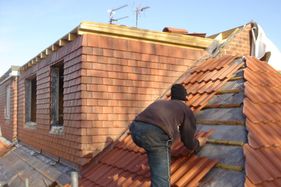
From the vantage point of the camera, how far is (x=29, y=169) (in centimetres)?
1013

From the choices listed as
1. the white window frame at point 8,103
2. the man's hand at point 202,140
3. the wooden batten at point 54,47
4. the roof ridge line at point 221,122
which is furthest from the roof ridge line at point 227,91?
the white window frame at point 8,103

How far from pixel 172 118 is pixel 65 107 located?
4328 mm

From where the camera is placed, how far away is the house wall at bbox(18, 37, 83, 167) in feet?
24.8

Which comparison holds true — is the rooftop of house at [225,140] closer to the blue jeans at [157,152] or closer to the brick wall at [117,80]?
the blue jeans at [157,152]

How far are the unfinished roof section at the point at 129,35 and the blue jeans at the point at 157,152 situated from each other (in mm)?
3513

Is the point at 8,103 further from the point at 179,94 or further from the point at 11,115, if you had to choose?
the point at 179,94

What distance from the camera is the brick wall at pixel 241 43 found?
10453mm

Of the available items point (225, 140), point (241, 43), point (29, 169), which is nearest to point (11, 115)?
point (29, 169)

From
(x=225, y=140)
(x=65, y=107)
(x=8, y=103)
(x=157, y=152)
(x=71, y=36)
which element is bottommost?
(x=157, y=152)

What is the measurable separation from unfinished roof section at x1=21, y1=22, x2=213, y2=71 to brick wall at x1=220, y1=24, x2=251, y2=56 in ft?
5.55

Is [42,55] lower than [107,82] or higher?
higher

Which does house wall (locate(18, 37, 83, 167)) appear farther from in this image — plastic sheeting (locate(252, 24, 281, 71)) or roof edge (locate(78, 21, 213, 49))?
plastic sheeting (locate(252, 24, 281, 71))

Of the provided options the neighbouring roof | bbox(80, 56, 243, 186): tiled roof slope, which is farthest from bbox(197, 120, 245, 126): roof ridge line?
the neighbouring roof

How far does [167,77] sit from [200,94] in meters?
1.87
